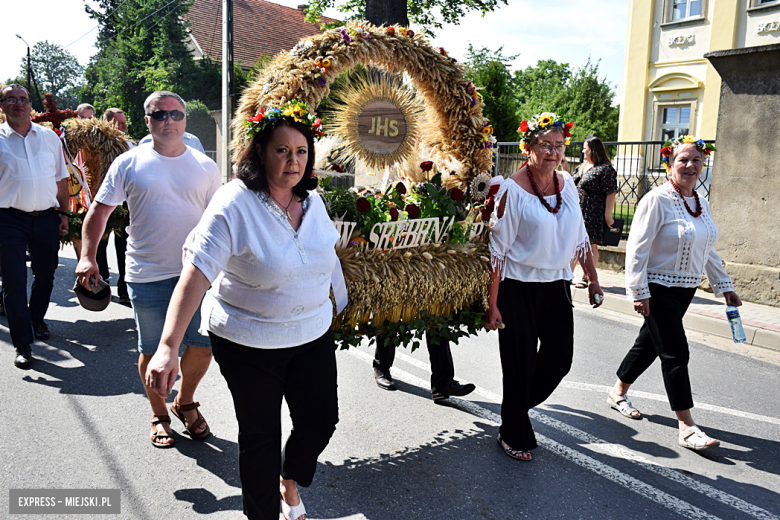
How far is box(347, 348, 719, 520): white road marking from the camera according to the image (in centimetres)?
309

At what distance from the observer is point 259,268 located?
2344 millimetres

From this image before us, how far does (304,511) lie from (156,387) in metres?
→ 1.06

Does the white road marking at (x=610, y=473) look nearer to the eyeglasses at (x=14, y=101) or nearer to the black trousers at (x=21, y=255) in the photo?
the black trousers at (x=21, y=255)

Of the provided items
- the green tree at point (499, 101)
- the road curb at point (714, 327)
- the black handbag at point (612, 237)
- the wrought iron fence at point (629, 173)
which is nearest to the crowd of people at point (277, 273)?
the road curb at point (714, 327)

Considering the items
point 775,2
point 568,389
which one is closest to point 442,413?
point 568,389

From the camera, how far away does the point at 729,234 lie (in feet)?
26.0

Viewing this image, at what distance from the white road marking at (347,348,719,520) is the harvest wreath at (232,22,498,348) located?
0.78m

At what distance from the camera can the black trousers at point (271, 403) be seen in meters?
2.49

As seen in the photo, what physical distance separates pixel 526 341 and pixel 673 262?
3.80 ft

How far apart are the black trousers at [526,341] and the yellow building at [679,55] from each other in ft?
60.7

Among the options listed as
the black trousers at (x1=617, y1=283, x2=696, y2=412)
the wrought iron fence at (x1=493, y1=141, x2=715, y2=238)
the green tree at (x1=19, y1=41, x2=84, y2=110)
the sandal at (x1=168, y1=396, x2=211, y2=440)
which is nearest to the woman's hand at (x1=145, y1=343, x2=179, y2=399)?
the sandal at (x1=168, y1=396, x2=211, y2=440)

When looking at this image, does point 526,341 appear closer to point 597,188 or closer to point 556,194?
point 556,194

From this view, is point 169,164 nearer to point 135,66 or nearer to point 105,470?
point 105,470

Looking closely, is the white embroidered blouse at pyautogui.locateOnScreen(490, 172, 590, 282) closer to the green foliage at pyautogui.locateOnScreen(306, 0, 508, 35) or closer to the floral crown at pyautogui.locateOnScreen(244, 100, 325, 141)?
the floral crown at pyautogui.locateOnScreen(244, 100, 325, 141)
